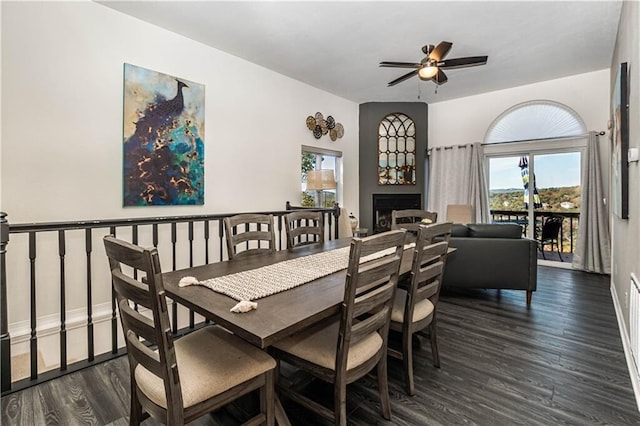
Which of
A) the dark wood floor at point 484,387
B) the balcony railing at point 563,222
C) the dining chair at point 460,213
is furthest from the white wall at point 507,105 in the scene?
the dark wood floor at point 484,387

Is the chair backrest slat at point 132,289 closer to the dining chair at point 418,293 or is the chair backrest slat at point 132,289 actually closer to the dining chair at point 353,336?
the dining chair at point 353,336

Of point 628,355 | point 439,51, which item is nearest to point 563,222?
point 628,355

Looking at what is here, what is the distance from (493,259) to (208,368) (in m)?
3.09

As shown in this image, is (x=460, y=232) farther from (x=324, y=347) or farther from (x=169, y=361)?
(x=169, y=361)

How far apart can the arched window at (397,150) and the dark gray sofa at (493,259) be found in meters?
2.91

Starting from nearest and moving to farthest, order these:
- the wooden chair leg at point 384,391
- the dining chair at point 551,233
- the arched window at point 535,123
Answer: the wooden chair leg at point 384,391
the arched window at point 535,123
the dining chair at point 551,233

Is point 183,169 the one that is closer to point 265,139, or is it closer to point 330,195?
point 265,139

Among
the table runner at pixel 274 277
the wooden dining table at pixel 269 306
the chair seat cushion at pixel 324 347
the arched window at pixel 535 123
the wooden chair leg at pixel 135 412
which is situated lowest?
the wooden chair leg at pixel 135 412

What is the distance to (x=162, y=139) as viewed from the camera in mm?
3469

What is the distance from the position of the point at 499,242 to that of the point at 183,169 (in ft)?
11.6

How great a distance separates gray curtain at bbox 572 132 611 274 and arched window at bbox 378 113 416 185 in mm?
2650

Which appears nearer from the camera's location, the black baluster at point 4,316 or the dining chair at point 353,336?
the dining chair at point 353,336

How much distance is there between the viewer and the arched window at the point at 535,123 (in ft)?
16.7

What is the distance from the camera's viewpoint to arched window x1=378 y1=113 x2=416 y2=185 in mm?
6328
